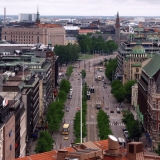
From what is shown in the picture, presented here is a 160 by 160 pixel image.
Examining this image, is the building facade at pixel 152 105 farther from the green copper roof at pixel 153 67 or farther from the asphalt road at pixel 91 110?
the asphalt road at pixel 91 110

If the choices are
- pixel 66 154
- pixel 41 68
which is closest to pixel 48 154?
pixel 66 154

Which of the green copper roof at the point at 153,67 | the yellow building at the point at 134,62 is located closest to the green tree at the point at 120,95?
the yellow building at the point at 134,62

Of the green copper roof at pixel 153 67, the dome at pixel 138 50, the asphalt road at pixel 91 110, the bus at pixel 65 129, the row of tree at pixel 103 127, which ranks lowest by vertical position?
the asphalt road at pixel 91 110

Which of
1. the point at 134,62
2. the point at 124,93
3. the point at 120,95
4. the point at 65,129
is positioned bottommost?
the point at 120,95

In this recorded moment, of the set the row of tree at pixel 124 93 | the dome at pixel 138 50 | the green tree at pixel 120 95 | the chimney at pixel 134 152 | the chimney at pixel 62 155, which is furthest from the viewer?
the dome at pixel 138 50

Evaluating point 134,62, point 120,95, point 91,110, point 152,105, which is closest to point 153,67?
point 152,105

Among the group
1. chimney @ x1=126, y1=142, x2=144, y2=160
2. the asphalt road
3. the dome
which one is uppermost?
chimney @ x1=126, y1=142, x2=144, y2=160

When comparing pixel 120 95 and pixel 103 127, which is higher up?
pixel 103 127

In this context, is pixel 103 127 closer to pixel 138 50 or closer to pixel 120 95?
pixel 120 95

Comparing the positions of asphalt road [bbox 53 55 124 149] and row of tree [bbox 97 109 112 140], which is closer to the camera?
row of tree [bbox 97 109 112 140]

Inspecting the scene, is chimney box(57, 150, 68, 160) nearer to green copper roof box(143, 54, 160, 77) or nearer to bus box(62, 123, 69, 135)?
bus box(62, 123, 69, 135)

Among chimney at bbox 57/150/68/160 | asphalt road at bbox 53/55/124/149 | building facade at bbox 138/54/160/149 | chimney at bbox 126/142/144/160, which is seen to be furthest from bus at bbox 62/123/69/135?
chimney at bbox 57/150/68/160
